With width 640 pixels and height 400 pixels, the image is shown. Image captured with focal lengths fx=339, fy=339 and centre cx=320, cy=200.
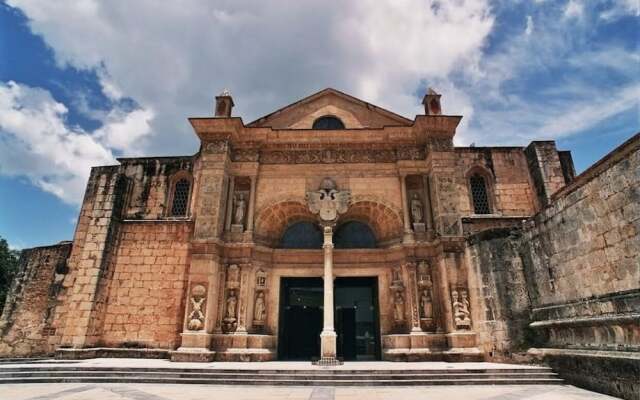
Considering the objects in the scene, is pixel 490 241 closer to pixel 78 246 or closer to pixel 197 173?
pixel 197 173

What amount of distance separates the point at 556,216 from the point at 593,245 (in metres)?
1.65

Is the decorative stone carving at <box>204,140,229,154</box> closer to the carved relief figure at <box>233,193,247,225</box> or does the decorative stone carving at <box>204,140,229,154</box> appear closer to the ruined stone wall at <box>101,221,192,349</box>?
the carved relief figure at <box>233,193,247,225</box>

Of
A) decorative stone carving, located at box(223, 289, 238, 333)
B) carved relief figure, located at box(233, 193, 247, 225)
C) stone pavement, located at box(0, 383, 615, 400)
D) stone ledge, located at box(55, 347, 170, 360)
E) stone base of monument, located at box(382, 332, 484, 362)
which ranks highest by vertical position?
carved relief figure, located at box(233, 193, 247, 225)

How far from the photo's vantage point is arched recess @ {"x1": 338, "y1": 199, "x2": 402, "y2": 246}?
14656 mm

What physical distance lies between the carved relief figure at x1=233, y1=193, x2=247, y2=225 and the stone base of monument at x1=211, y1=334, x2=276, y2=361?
456cm

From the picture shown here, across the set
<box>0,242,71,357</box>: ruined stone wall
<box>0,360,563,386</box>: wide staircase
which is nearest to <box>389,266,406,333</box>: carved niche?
<box>0,360,563,386</box>: wide staircase

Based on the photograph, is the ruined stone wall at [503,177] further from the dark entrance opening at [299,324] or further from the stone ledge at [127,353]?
the stone ledge at [127,353]

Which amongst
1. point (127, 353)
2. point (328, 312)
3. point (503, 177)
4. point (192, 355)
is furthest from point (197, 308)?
point (503, 177)

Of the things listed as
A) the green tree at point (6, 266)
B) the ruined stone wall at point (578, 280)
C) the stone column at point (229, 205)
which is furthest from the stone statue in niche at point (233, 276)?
the green tree at point (6, 266)

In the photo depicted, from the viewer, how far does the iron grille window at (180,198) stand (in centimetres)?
1639

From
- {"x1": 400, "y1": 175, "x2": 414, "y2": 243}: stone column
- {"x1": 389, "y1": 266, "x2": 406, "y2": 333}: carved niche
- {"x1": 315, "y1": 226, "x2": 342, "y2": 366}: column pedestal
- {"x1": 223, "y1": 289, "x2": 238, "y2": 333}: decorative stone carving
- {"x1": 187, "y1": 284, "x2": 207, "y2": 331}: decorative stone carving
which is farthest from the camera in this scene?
{"x1": 400, "y1": 175, "x2": 414, "y2": 243}: stone column

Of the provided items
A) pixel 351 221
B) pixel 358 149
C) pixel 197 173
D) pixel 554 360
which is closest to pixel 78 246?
pixel 197 173

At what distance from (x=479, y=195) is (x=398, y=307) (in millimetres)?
7167

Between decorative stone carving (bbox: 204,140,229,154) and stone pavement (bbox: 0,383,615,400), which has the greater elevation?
decorative stone carving (bbox: 204,140,229,154)
